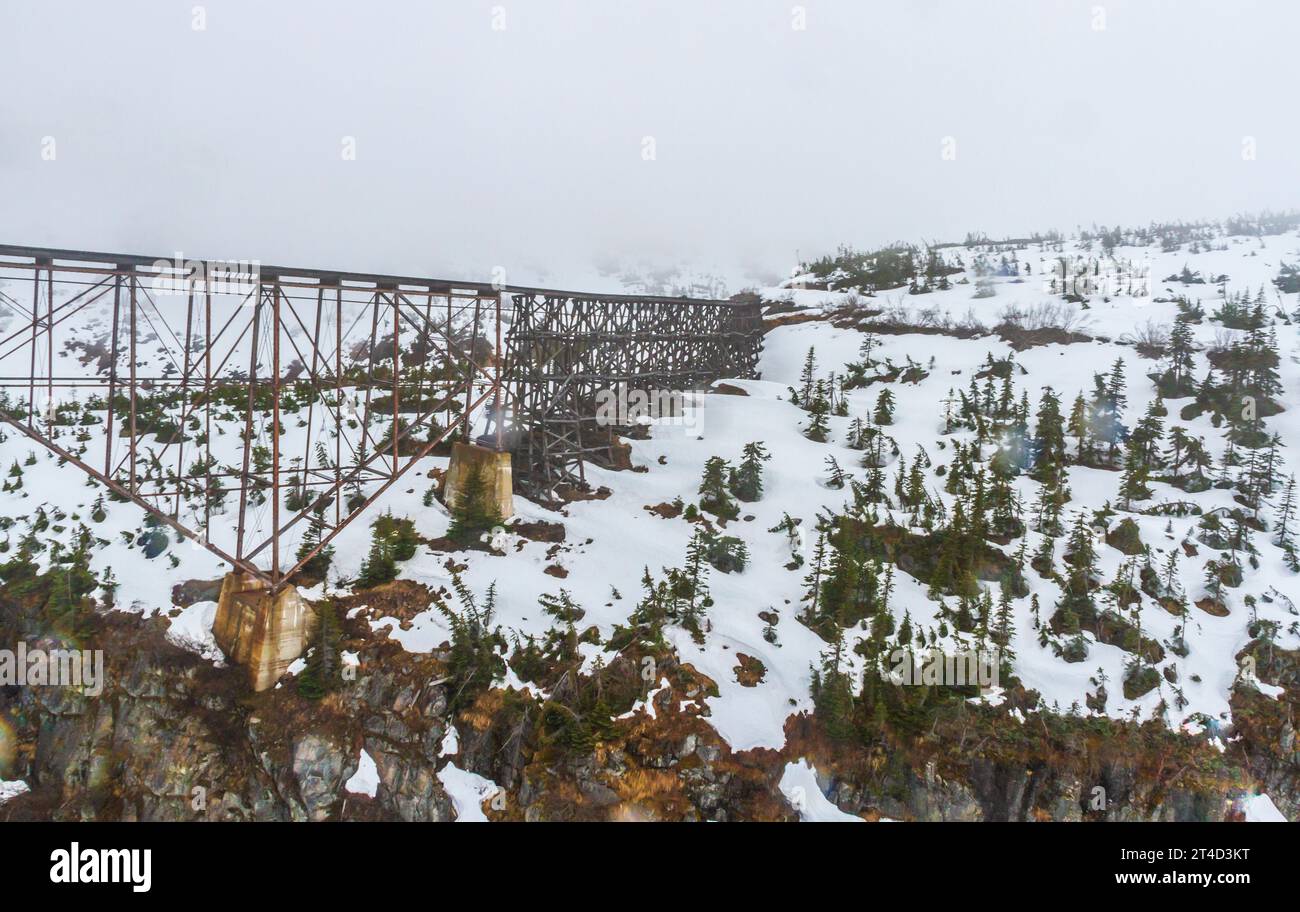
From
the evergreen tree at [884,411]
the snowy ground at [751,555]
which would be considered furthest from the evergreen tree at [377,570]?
the evergreen tree at [884,411]

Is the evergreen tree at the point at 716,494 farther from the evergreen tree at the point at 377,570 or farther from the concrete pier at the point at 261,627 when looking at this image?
the concrete pier at the point at 261,627

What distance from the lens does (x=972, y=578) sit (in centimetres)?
1644

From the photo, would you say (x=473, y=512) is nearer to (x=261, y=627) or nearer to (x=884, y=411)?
(x=261, y=627)

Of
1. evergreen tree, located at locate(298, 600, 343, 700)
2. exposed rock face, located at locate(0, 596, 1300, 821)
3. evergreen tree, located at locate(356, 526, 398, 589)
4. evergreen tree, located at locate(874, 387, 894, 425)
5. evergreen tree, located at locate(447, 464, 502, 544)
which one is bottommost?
exposed rock face, located at locate(0, 596, 1300, 821)

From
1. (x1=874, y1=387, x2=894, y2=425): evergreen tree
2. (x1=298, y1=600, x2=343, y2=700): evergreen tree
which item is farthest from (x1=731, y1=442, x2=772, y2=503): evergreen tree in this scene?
(x1=298, y1=600, x2=343, y2=700): evergreen tree

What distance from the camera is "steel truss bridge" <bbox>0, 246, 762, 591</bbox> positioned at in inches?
531

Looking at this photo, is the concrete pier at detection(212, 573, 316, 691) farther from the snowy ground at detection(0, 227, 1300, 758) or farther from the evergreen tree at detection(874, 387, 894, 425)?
the evergreen tree at detection(874, 387, 894, 425)

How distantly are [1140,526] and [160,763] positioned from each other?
92.6ft

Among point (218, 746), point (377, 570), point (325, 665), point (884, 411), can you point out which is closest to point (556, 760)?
point (325, 665)

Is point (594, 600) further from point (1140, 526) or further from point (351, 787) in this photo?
point (1140, 526)

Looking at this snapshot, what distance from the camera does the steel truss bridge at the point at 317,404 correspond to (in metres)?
13.5

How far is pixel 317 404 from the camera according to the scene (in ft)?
91.6

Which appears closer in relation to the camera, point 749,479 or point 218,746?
point 218,746

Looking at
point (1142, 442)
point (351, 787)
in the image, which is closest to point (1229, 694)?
point (1142, 442)
